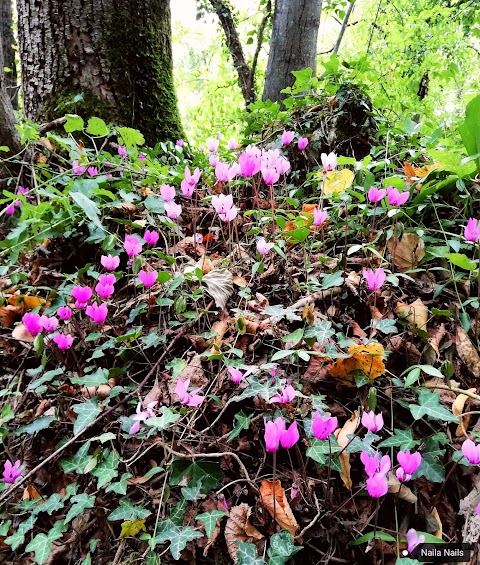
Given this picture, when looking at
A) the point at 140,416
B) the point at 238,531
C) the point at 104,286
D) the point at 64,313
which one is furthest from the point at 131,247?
the point at 238,531

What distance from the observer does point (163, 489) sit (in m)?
1.17

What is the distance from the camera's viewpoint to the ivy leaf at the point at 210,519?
1.09 m

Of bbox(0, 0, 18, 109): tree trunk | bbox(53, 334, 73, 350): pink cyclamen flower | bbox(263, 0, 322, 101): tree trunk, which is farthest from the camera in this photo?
bbox(0, 0, 18, 109): tree trunk

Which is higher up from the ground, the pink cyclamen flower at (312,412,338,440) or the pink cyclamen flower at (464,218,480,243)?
the pink cyclamen flower at (464,218,480,243)

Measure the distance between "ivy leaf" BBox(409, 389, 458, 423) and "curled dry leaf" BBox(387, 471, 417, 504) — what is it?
18cm

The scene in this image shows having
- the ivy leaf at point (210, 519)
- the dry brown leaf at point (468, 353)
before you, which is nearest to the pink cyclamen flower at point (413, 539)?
the ivy leaf at point (210, 519)

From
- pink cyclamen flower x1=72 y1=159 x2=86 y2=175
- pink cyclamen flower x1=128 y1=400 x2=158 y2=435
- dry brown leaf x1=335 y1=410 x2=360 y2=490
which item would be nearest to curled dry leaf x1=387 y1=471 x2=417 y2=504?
dry brown leaf x1=335 y1=410 x2=360 y2=490

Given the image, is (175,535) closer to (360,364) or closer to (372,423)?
(372,423)

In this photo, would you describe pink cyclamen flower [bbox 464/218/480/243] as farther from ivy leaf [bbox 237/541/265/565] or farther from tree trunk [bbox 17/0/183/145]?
tree trunk [bbox 17/0/183/145]

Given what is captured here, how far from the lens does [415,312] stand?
5.08 ft

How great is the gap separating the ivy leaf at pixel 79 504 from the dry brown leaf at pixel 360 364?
0.81m

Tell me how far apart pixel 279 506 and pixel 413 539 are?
322 mm

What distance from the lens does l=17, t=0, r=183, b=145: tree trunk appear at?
2.93 m

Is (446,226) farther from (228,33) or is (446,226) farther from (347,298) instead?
(228,33)
